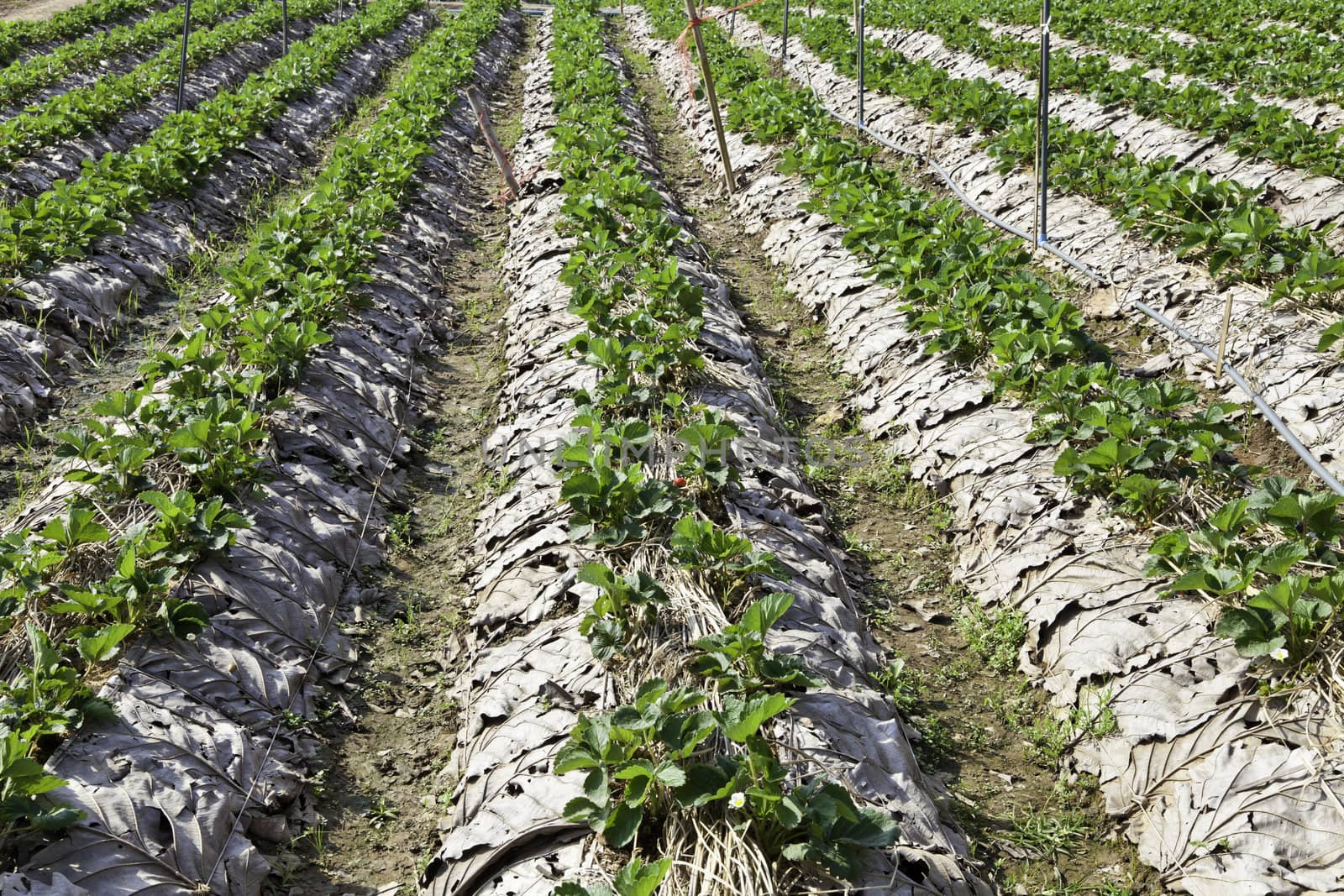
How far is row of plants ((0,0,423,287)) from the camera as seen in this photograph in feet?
27.5

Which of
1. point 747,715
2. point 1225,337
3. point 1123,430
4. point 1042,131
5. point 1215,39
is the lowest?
point 1225,337

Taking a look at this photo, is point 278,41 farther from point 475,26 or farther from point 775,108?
point 775,108

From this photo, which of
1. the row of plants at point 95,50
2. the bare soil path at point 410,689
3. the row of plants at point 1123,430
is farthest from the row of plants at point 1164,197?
the row of plants at point 95,50

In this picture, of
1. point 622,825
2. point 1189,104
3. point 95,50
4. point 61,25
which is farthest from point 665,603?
point 61,25

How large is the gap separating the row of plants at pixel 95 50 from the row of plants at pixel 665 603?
12.8 m

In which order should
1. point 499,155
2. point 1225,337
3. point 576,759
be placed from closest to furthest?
point 576,759 < point 1225,337 < point 499,155

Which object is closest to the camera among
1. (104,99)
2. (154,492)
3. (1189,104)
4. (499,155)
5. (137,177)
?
(154,492)

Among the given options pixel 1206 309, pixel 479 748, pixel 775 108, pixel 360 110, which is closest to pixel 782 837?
pixel 479 748

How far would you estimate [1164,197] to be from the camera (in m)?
8.39

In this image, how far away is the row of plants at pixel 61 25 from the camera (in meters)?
19.3

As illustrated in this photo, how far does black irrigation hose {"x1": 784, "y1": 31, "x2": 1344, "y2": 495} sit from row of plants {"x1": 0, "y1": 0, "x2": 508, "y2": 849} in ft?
19.2

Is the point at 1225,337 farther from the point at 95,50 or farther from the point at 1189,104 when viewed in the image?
the point at 95,50

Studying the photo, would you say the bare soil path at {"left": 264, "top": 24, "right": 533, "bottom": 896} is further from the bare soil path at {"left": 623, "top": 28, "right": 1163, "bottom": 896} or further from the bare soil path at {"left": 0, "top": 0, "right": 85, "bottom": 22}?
the bare soil path at {"left": 0, "top": 0, "right": 85, "bottom": 22}

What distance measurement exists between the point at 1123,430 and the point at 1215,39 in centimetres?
1506
